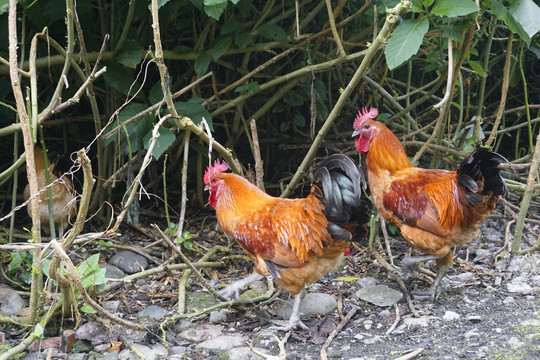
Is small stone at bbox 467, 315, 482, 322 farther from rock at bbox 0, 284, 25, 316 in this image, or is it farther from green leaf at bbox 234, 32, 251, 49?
rock at bbox 0, 284, 25, 316

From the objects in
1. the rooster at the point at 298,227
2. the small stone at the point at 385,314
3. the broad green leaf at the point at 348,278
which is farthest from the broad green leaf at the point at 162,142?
the small stone at the point at 385,314

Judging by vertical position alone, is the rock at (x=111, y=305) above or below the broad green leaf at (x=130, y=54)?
below

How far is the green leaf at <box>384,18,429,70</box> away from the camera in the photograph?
327 centimetres

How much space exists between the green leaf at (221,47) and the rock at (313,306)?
194 cm

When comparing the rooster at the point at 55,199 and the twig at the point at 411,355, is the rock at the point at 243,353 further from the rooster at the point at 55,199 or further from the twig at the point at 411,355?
the rooster at the point at 55,199

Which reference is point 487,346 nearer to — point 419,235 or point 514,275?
point 419,235

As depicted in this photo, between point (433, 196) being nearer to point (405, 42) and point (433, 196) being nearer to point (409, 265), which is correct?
point (409, 265)

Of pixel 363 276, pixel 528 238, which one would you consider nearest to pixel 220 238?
pixel 363 276

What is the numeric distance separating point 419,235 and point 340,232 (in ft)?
2.48

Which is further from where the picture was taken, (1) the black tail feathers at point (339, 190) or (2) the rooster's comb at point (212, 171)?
(2) the rooster's comb at point (212, 171)

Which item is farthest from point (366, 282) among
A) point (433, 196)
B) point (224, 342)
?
point (224, 342)

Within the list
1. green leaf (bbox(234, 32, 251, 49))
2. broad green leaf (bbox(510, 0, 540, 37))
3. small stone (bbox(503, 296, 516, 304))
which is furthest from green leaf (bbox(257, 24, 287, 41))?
small stone (bbox(503, 296, 516, 304))

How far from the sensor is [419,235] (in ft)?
13.0

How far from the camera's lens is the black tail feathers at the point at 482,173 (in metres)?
3.74
